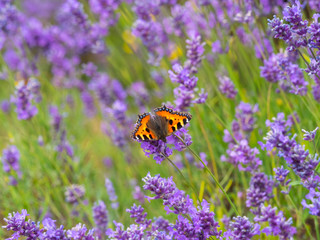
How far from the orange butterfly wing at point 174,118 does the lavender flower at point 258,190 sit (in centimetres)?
42

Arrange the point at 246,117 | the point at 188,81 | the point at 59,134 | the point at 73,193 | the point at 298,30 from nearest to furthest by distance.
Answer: the point at 298,30, the point at 188,81, the point at 246,117, the point at 73,193, the point at 59,134

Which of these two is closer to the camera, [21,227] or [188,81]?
[21,227]

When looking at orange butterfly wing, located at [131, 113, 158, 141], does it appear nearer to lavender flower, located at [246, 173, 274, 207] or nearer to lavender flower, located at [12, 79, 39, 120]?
lavender flower, located at [246, 173, 274, 207]

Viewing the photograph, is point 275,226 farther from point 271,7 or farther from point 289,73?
point 271,7

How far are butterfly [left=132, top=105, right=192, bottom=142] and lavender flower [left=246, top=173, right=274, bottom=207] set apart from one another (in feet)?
1.40

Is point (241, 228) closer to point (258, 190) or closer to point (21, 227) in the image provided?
point (258, 190)

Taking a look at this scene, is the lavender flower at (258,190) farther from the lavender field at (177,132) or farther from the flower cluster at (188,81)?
the flower cluster at (188,81)

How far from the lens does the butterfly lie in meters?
1.59

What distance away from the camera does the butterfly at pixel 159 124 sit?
159 cm

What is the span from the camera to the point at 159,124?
64.5 inches

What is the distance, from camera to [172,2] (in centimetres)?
283

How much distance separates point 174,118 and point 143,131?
0.18 metres

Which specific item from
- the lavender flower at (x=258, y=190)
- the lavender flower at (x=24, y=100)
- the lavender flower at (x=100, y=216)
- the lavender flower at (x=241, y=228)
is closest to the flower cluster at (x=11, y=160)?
the lavender flower at (x=24, y=100)

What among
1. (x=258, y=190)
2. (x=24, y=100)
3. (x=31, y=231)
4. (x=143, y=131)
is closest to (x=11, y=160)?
(x=24, y=100)
